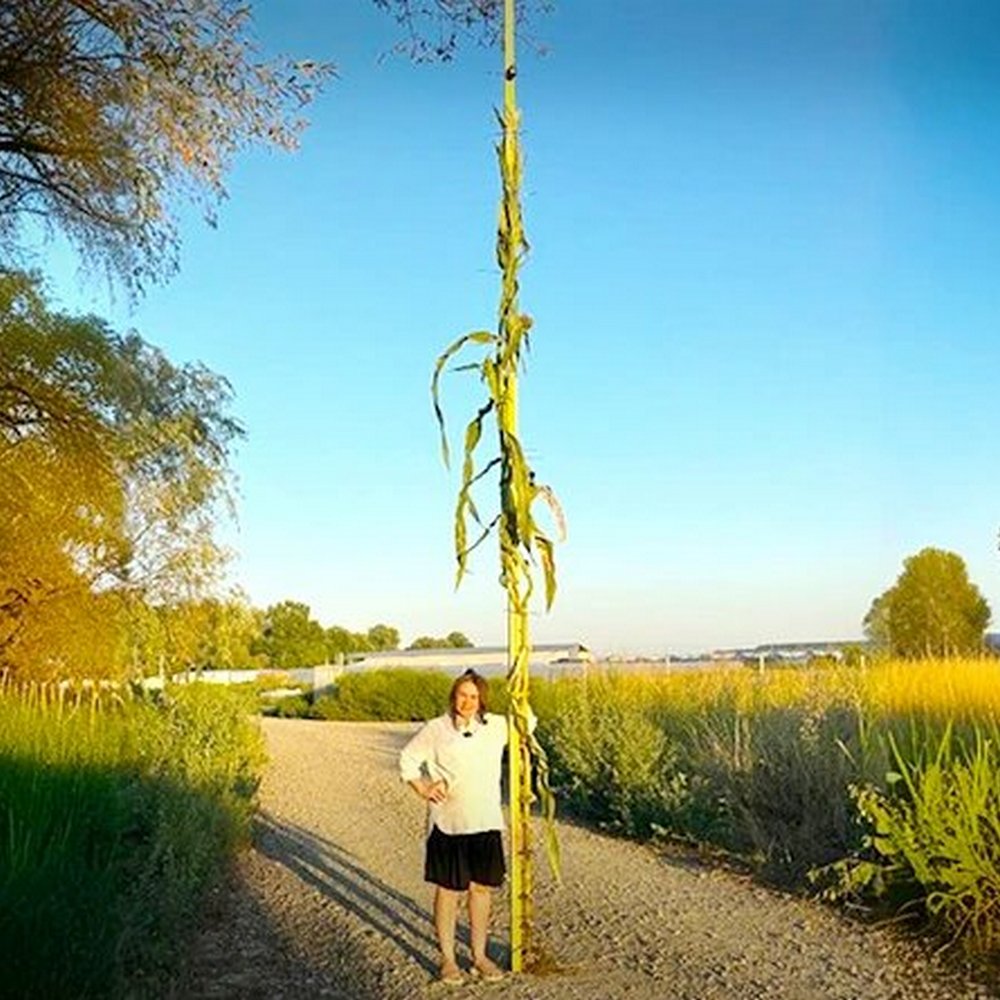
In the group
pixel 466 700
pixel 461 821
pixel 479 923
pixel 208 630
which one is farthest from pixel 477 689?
pixel 208 630

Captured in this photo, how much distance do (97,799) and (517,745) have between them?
8.45 feet

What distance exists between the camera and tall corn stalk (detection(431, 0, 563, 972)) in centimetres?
800

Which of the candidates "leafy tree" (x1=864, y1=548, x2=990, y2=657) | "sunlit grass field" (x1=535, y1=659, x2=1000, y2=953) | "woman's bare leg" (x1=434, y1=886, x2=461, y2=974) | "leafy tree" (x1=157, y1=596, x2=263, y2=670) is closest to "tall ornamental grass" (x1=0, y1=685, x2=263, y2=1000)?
"woman's bare leg" (x1=434, y1=886, x2=461, y2=974)

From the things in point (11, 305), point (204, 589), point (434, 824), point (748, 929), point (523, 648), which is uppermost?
point (11, 305)

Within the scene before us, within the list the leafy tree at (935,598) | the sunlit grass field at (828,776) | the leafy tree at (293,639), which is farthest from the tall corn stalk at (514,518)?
the leafy tree at (293,639)

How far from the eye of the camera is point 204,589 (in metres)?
26.5

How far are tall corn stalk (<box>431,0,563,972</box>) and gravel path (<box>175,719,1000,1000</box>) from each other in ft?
2.32

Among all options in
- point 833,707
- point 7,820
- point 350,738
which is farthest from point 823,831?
point 350,738

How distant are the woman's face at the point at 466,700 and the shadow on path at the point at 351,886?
148 centimetres

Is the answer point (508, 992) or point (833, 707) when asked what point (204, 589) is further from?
point (508, 992)

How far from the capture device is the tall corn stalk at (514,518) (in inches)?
315

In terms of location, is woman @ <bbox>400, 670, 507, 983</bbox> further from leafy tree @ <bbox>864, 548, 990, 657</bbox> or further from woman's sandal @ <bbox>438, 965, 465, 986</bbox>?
leafy tree @ <bbox>864, 548, 990, 657</bbox>

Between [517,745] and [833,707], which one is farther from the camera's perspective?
[833,707]

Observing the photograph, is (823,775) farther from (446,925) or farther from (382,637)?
(382,637)
